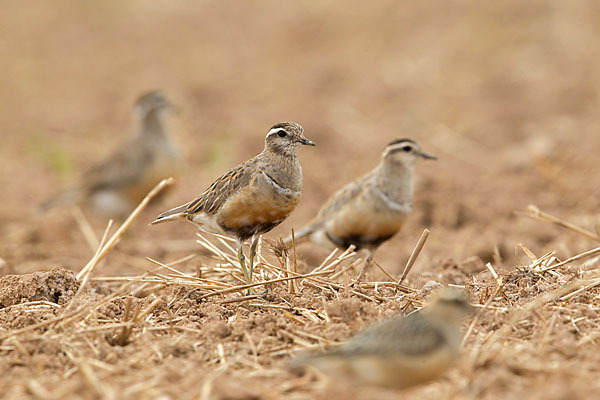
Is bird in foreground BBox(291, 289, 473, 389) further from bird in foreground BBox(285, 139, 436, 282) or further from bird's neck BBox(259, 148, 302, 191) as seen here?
bird in foreground BBox(285, 139, 436, 282)

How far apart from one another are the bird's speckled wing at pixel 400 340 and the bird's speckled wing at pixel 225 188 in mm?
2329

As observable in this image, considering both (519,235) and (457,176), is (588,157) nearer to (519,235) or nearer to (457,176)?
(457,176)

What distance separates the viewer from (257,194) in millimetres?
6309

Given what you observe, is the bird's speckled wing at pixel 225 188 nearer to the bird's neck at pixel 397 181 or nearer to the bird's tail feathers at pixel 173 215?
the bird's tail feathers at pixel 173 215

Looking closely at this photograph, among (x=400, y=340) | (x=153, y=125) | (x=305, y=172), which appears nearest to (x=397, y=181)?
(x=400, y=340)

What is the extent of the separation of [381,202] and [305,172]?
183 inches

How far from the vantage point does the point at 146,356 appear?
5082 mm

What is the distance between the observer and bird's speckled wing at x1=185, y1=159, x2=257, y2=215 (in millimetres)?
6453

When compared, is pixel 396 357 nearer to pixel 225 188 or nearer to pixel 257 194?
pixel 257 194

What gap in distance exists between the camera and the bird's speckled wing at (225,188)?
6.45 metres

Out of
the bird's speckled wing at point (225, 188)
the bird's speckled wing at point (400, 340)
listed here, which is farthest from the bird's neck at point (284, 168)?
the bird's speckled wing at point (400, 340)

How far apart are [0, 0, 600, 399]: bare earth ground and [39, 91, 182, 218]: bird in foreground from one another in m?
0.38

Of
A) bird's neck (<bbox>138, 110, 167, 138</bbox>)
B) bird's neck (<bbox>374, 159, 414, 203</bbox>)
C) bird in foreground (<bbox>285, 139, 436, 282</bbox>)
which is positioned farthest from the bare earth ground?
bird's neck (<bbox>138, 110, 167, 138</bbox>)

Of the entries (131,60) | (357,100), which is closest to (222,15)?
(131,60)
